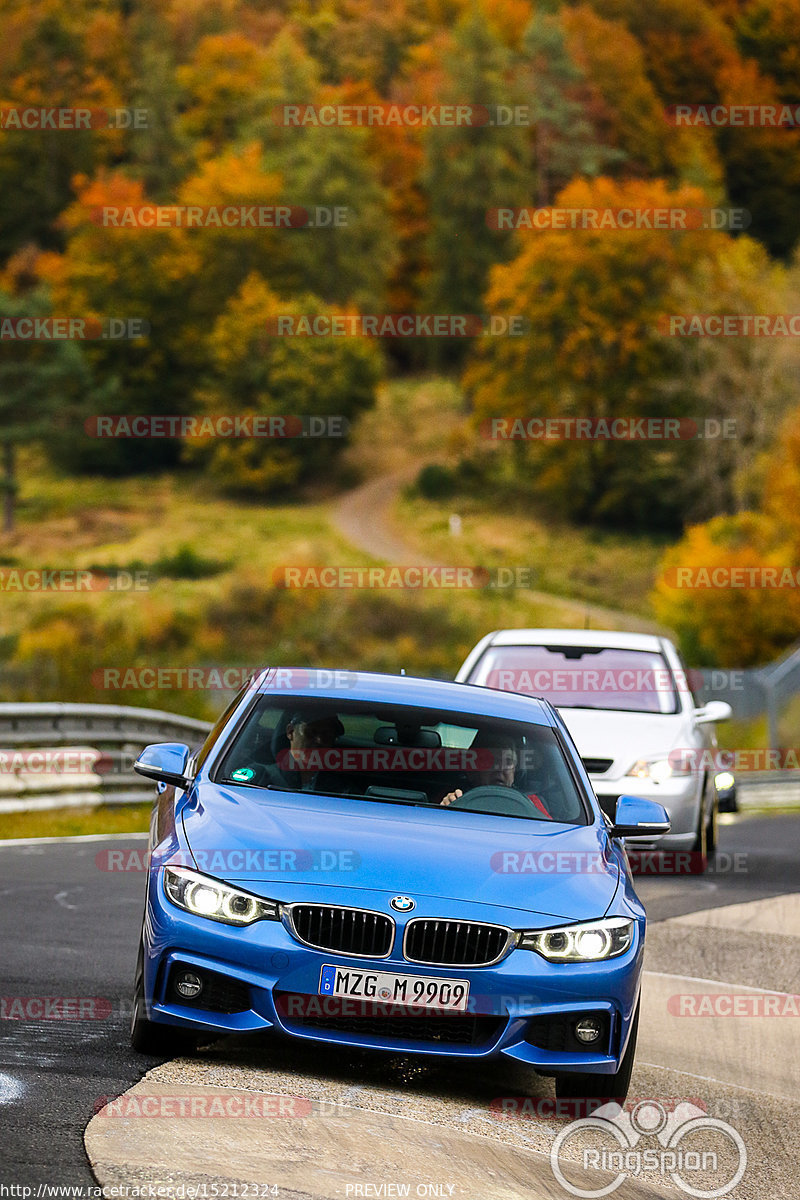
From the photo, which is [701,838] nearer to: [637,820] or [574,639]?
[574,639]

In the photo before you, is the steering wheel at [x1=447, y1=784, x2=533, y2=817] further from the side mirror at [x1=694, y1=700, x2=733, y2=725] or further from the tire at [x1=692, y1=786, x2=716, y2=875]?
the side mirror at [x1=694, y1=700, x2=733, y2=725]

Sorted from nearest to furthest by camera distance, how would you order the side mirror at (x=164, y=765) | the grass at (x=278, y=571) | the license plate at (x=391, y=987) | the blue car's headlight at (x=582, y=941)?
the license plate at (x=391, y=987) → the blue car's headlight at (x=582, y=941) → the side mirror at (x=164, y=765) → the grass at (x=278, y=571)

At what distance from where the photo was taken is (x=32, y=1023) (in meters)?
6.87

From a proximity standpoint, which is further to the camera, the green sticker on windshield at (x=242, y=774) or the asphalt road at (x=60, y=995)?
the green sticker on windshield at (x=242, y=774)

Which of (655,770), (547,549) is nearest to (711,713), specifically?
(655,770)

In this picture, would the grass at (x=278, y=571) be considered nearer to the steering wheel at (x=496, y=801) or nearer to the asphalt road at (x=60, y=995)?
the asphalt road at (x=60, y=995)

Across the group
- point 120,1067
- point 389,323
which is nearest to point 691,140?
point 389,323

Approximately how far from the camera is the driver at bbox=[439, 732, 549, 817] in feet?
23.7

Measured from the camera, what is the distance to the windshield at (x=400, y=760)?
714cm

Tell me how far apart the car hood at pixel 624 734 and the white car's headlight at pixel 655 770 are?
0.14 ft

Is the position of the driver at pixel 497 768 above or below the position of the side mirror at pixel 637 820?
above

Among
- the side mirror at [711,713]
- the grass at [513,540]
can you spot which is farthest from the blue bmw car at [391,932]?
the grass at [513,540]

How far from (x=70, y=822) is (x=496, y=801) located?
Result: 31.9 feet

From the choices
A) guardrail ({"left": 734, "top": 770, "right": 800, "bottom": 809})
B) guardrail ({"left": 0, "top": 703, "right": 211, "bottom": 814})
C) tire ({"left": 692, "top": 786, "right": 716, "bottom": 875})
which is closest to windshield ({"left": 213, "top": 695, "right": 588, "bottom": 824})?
tire ({"left": 692, "top": 786, "right": 716, "bottom": 875})
